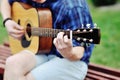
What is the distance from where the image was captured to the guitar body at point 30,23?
4160mm

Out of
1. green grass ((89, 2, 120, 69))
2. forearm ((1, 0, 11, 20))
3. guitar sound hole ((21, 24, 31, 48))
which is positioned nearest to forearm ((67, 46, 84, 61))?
guitar sound hole ((21, 24, 31, 48))

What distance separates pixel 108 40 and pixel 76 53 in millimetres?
3802

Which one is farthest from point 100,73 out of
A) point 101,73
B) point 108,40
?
point 108,40

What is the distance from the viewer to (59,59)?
4.18 metres

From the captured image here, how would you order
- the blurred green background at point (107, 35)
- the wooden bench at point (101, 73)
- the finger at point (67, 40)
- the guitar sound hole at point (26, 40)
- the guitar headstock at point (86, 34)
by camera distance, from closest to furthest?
the finger at point (67, 40), the guitar headstock at point (86, 34), the guitar sound hole at point (26, 40), the wooden bench at point (101, 73), the blurred green background at point (107, 35)

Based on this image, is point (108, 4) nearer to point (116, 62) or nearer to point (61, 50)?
point (116, 62)

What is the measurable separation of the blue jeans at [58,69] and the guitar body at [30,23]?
0.38 feet

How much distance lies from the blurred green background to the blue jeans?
1.14 m

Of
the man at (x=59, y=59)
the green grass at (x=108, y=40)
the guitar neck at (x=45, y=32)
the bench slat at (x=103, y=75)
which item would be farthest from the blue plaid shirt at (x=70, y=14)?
the green grass at (x=108, y=40)

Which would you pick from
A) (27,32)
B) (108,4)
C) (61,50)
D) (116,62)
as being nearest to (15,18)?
(27,32)

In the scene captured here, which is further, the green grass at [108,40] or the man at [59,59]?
the green grass at [108,40]

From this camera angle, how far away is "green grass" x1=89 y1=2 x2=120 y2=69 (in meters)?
6.73

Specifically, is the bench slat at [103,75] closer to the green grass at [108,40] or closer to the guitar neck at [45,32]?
the guitar neck at [45,32]

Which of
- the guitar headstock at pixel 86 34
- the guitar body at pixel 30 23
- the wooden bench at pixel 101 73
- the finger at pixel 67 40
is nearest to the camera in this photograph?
the finger at pixel 67 40
